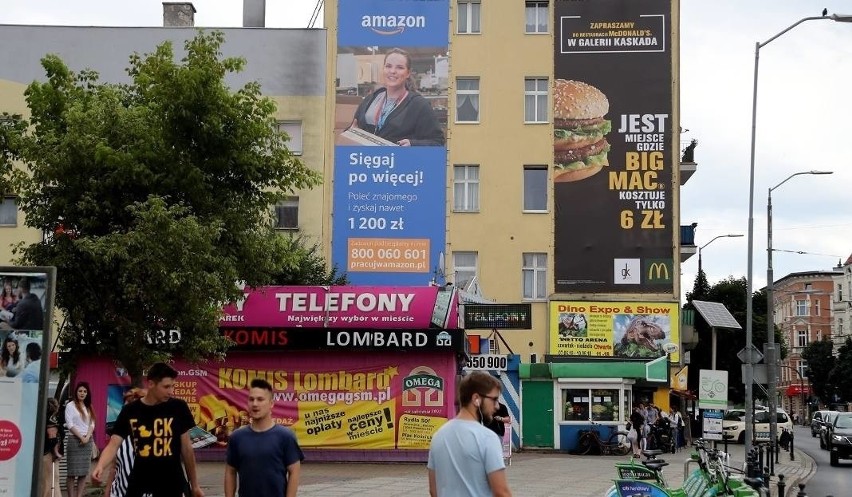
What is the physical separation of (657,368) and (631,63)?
11129 mm

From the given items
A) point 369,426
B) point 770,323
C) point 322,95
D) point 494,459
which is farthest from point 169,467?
point 322,95

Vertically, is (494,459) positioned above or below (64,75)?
below

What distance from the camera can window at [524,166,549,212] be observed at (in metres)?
43.2

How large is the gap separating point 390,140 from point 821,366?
78631 millimetres

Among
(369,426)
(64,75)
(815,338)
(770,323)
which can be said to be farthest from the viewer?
(815,338)

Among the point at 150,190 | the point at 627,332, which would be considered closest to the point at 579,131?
the point at 627,332

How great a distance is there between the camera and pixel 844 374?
10056cm

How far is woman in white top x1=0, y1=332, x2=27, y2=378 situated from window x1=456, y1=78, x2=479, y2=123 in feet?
111

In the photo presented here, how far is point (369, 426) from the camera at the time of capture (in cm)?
2823

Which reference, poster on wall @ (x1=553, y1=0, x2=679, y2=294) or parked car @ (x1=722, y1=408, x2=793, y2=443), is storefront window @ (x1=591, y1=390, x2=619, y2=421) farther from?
parked car @ (x1=722, y1=408, x2=793, y2=443)

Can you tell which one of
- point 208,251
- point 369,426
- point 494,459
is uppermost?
point 208,251

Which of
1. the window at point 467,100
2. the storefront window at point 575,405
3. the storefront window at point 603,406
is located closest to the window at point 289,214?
the window at point 467,100

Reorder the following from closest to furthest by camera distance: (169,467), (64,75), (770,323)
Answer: (169,467) → (64,75) → (770,323)

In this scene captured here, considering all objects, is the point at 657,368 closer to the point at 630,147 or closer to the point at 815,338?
the point at 630,147
